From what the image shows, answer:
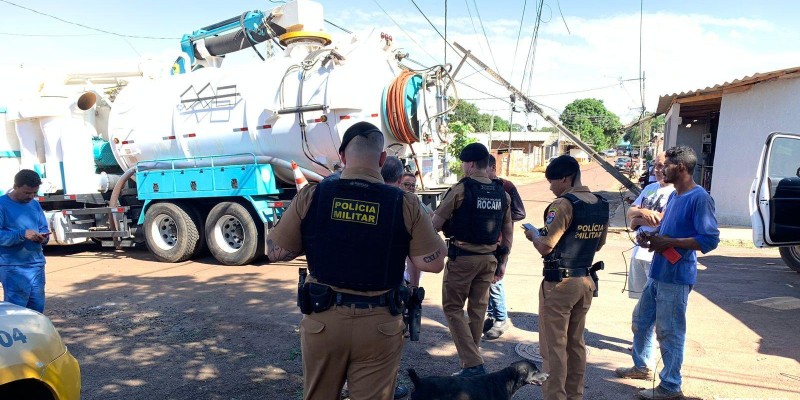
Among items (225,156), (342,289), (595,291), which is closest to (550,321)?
(595,291)

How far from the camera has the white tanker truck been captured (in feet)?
24.1

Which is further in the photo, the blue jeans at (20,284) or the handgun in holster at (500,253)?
the blue jeans at (20,284)

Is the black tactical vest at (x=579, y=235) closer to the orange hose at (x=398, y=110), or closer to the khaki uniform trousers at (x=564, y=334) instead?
the khaki uniform trousers at (x=564, y=334)

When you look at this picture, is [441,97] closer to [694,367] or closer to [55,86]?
[694,367]

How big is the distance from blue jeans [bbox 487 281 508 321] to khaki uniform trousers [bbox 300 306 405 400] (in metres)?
2.74

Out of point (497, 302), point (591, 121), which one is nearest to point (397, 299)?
point (497, 302)

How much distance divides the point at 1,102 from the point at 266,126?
17.3 feet

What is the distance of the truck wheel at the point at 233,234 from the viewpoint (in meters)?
7.88

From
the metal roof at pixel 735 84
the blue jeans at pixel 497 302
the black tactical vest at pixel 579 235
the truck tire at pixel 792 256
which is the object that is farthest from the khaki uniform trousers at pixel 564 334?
the metal roof at pixel 735 84

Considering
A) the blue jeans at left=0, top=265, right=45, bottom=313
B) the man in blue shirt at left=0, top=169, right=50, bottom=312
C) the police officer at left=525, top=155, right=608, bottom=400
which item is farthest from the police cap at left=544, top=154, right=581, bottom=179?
the blue jeans at left=0, top=265, right=45, bottom=313

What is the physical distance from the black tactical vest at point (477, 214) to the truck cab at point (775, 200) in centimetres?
381

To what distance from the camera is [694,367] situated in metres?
4.08

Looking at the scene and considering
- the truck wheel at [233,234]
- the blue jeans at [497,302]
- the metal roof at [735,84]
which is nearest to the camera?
the blue jeans at [497,302]

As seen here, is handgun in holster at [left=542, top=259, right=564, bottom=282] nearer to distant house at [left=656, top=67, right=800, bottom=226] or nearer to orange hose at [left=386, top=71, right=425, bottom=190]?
orange hose at [left=386, top=71, right=425, bottom=190]
